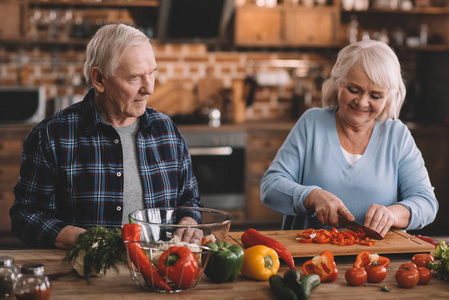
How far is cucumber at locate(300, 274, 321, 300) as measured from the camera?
1.35m

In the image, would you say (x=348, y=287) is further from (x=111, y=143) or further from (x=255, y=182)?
(x=255, y=182)

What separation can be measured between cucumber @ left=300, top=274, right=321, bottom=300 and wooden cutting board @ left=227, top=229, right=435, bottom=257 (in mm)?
265

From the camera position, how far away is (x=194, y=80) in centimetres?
550

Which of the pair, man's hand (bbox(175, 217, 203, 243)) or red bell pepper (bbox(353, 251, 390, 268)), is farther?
red bell pepper (bbox(353, 251, 390, 268))

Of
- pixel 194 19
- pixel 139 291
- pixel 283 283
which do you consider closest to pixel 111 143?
pixel 139 291

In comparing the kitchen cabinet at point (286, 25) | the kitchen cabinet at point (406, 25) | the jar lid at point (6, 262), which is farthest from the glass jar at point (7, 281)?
the kitchen cabinet at point (406, 25)

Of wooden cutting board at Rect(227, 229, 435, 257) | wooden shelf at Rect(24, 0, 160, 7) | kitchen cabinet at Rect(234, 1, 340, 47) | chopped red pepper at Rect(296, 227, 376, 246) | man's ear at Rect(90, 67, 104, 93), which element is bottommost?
wooden cutting board at Rect(227, 229, 435, 257)

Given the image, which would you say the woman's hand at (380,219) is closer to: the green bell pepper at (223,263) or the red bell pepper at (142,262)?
the green bell pepper at (223,263)

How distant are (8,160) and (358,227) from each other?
11.5ft

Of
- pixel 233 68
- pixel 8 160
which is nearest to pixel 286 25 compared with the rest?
pixel 233 68

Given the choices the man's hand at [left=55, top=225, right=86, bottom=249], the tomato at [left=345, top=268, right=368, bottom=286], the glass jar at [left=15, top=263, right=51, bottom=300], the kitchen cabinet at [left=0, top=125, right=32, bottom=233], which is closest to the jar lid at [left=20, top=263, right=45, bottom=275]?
the glass jar at [left=15, top=263, right=51, bottom=300]

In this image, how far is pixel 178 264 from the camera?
4.42ft

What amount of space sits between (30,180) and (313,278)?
1.00 metres

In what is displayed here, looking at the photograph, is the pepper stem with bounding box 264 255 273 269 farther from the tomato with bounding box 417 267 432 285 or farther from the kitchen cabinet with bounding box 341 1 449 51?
the kitchen cabinet with bounding box 341 1 449 51
